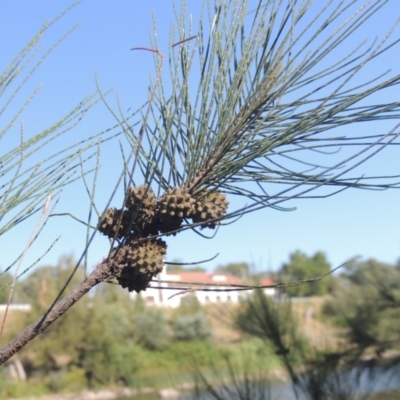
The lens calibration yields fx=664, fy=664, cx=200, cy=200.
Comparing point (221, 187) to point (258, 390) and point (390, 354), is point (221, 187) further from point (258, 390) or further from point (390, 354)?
point (390, 354)

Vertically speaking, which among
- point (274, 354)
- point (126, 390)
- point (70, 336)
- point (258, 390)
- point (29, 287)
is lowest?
point (258, 390)

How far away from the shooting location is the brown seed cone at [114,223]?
79 centimetres

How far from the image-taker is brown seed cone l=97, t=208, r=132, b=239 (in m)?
0.79

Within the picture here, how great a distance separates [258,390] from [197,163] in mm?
2243

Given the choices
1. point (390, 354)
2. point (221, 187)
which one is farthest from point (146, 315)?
point (221, 187)

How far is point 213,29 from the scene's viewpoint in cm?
88

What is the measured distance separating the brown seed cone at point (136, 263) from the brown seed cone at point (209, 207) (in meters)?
0.06

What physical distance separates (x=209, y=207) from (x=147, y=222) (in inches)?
3.0

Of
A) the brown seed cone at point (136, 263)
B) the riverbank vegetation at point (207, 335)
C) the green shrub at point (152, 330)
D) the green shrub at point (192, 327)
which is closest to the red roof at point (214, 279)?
the brown seed cone at point (136, 263)

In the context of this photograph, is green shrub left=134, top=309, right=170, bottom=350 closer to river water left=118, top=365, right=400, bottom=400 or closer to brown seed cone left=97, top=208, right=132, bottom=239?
river water left=118, top=365, right=400, bottom=400

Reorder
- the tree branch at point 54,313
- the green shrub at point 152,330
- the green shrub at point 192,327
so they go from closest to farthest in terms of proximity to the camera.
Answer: the tree branch at point 54,313 < the green shrub at point 192,327 < the green shrub at point 152,330

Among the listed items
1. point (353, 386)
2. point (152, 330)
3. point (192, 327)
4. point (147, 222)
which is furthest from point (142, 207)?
point (152, 330)

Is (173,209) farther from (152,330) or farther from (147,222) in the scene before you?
(152,330)

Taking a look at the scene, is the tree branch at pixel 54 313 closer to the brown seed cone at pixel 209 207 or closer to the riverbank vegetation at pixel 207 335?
the brown seed cone at pixel 209 207
